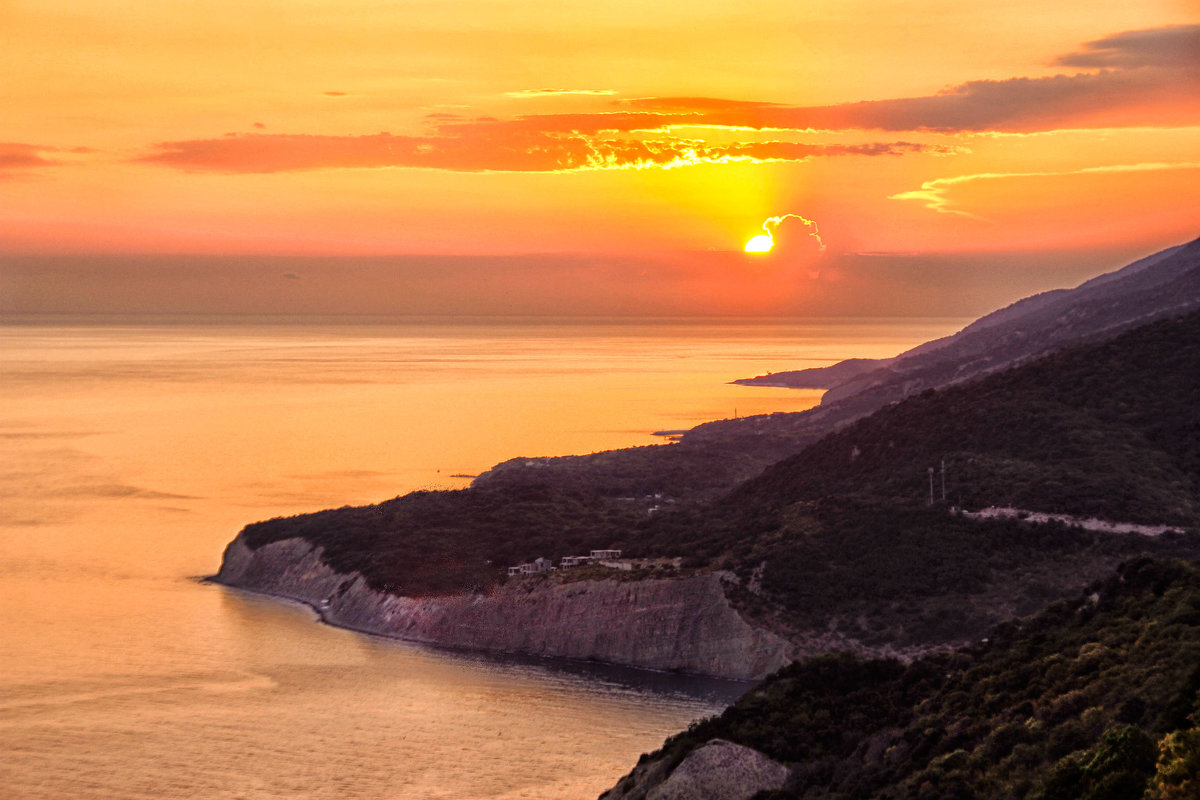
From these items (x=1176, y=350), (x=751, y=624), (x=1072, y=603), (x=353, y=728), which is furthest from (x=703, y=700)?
(x=1176, y=350)

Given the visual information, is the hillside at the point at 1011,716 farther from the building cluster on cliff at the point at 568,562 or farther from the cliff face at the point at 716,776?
the building cluster on cliff at the point at 568,562

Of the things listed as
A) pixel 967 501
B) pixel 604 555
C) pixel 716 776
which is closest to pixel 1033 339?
pixel 967 501

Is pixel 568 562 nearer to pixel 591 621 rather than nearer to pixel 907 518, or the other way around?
pixel 591 621

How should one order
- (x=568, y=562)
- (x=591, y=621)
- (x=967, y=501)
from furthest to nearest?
1. (x=568, y=562)
2. (x=967, y=501)
3. (x=591, y=621)

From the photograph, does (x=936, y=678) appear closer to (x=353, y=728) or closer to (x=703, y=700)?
(x=703, y=700)

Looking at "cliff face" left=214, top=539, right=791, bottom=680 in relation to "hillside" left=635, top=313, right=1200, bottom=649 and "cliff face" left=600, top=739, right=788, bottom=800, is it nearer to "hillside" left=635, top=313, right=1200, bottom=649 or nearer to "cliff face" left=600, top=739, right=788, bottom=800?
"hillside" left=635, top=313, right=1200, bottom=649

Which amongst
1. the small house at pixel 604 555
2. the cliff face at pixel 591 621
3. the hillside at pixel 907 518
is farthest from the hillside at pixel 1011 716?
the small house at pixel 604 555
